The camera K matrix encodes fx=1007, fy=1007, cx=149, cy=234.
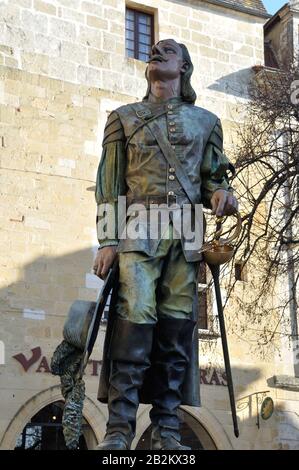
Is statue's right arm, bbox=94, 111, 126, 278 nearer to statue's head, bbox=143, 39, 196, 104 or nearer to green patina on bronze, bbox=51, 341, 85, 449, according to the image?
statue's head, bbox=143, 39, 196, 104

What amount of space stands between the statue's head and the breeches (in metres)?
1.01

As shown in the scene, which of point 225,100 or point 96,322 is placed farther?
point 225,100

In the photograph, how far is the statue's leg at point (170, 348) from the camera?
5.34 m

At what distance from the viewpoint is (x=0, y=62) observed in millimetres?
17875

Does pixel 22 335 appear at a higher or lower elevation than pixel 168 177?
higher

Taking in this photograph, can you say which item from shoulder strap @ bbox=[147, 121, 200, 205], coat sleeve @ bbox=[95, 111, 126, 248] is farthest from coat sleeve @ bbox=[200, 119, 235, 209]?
coat sleeve @ bbox=[95, 111, 126, 248]

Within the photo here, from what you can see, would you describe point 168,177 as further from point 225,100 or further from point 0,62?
point 225,100

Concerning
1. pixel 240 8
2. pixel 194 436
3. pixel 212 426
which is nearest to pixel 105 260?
pixel 212 426

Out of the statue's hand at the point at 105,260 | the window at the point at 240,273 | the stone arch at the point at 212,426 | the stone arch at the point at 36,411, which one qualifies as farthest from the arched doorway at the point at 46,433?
the statue's hand at the point at 105,260

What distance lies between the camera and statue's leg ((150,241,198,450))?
17.5 feet

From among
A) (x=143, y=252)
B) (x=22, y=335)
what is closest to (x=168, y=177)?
(x=143, y=252)

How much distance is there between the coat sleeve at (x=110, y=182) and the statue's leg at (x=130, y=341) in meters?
0.25

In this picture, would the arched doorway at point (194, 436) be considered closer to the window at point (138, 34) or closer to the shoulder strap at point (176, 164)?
the window at point (138, 34)

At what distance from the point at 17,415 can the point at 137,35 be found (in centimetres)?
798
